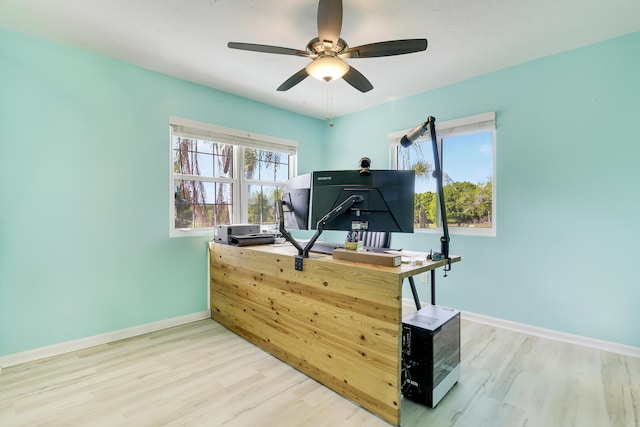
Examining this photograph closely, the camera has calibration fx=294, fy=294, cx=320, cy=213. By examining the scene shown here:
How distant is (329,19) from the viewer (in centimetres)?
163

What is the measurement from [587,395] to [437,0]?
2.64m

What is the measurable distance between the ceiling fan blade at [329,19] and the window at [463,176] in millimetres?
1987

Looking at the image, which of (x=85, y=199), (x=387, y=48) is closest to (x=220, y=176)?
(x=85, y=199)

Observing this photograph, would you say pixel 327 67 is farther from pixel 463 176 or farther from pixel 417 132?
pixel 463 176

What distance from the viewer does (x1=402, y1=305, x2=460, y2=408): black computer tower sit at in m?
1.67

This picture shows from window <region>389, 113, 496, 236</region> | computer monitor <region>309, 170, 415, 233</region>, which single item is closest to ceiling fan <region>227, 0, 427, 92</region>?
computer monitor <region>309, 170, 415, 233</region>

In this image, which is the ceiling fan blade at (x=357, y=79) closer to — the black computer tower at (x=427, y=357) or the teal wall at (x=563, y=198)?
the teal wall at (x=563, y=198)

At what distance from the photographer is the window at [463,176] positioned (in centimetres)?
302

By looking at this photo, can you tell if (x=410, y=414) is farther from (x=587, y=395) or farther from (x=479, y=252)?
(x=479, y=252)

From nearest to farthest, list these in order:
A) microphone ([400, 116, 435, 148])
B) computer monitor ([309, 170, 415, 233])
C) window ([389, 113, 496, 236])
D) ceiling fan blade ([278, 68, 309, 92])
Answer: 1. computer monitor ([309, 170, 415, 233])
2. microphone ([400, 116, 435, 148])
3. ceiling fan blade ([278, 68, 309, 92])
4. window ([389, 113, 496, 236])

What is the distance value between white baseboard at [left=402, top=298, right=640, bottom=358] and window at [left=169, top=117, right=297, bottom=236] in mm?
2656

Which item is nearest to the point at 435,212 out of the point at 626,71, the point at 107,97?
the point at 626,71

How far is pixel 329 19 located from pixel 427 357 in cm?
197

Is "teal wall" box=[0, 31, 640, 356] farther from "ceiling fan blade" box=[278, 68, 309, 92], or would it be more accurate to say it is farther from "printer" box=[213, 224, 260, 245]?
"ceiling fan blade" box=[278, 68, 309, 92]
